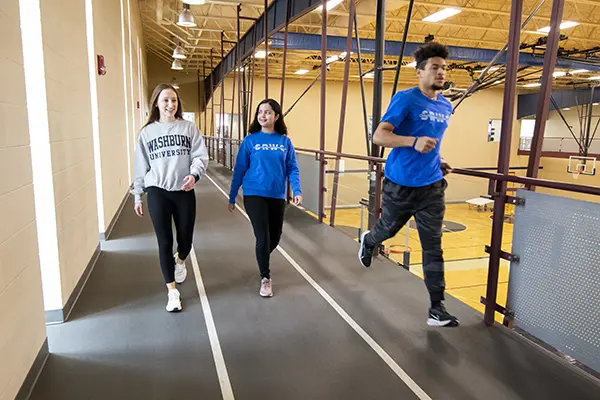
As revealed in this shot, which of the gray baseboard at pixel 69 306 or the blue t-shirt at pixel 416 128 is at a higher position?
the blue t-shirt at pixel 416 128

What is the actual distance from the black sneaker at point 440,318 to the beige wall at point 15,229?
2.25 meters

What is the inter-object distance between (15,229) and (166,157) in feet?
3.51

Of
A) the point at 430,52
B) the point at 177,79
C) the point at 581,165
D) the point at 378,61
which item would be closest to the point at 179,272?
the point at 430,52

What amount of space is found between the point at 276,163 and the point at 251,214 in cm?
42

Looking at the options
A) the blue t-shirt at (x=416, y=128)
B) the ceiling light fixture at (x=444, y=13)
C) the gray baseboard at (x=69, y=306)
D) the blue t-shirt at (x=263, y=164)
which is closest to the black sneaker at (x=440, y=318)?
the blue t-shirt at (x=416, y=128)

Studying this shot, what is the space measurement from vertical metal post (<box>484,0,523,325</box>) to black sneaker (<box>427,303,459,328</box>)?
0.28 m

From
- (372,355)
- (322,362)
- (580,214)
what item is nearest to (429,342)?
(372,355)

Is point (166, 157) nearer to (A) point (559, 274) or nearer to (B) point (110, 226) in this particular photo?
(A) point (559, 274)

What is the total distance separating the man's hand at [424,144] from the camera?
240 cm

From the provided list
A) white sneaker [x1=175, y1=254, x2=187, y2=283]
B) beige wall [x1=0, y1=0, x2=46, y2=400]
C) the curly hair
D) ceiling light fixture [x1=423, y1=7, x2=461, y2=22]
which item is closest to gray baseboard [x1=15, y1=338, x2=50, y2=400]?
beige wall [x1=0, y1=0, x2=46, y2=400]

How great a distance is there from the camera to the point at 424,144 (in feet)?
7.91

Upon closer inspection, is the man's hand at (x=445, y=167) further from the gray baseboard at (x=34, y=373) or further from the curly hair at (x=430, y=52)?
the gray baseboard at (x=34, y=373)

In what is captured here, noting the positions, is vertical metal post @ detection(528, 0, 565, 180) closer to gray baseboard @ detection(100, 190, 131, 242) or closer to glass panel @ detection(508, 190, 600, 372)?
glass panel @ detection(508, 190, 600, 372)

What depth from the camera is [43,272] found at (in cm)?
275
